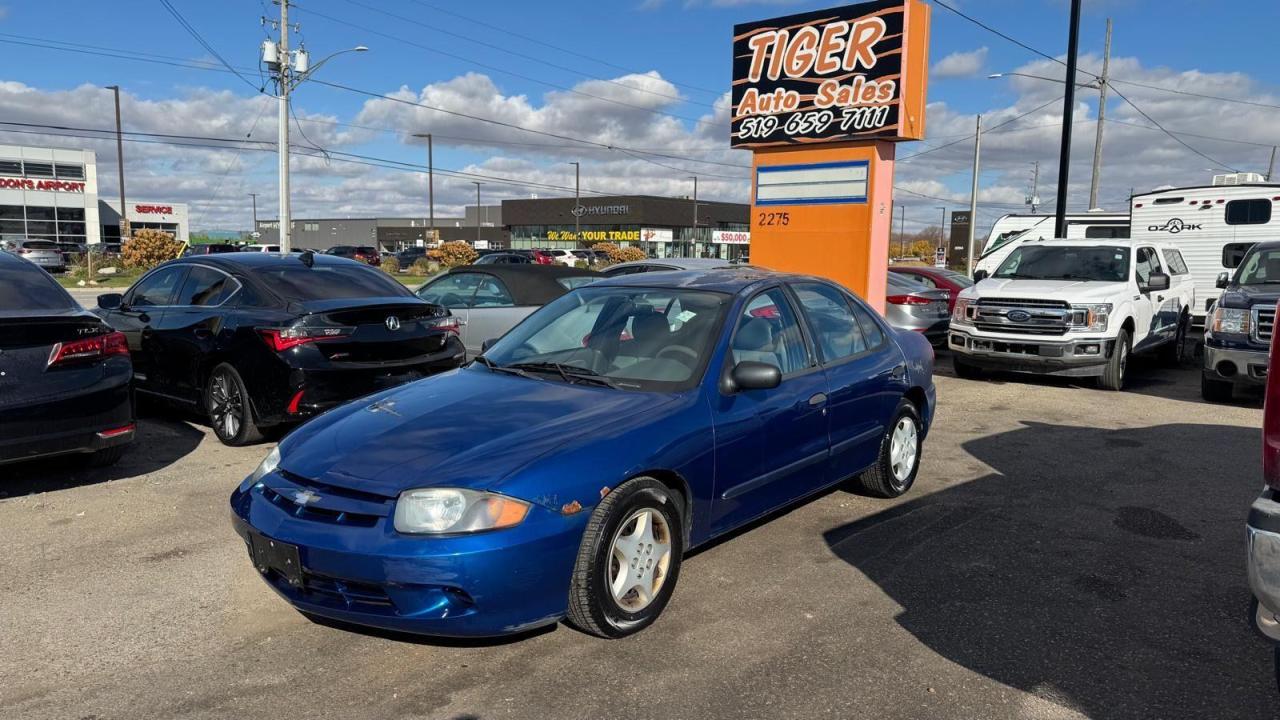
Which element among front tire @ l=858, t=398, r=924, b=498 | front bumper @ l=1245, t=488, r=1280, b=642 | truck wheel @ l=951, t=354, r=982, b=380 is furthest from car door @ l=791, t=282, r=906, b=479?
truck wheel @ l=951, t=354, r=982, b=380

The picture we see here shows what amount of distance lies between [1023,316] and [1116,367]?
1230 mm

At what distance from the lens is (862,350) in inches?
214

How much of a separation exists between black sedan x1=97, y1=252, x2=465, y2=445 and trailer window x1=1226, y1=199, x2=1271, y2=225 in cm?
1424

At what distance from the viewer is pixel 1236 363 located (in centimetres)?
888

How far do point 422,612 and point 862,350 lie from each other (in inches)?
128

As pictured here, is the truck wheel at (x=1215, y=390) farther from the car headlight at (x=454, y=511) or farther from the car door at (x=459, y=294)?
the car headlight at (x=454, y=511)

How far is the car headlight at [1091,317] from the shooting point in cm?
1028

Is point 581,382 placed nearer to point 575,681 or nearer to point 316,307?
point 575,681

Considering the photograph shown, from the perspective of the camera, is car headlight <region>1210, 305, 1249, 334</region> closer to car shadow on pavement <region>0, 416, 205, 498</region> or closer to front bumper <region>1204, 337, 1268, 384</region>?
front bumper <region>1204, 337, 1268, 384</region>

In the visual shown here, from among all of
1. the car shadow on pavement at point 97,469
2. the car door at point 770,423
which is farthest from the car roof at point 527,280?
the car door at point 770,423

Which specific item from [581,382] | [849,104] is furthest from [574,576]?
[849,104]

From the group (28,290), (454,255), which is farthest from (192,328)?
(454,255)

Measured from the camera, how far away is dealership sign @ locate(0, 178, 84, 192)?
59900 mm

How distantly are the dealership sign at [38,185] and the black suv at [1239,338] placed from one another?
7135cm
